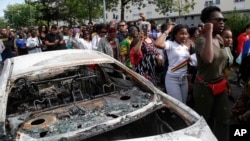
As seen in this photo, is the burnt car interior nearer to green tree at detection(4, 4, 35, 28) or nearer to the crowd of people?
the crowd of people

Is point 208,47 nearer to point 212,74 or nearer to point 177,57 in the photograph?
point 212,74

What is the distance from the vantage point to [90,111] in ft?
9.92

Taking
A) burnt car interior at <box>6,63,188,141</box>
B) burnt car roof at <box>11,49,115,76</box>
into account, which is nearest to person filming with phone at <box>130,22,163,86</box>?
burnt car interior at <box>6,63,188,141</box>

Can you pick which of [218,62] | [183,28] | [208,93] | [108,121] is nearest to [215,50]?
[218,62]

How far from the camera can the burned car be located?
260 cm

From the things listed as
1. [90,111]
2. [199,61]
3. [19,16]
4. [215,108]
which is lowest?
[215,108]

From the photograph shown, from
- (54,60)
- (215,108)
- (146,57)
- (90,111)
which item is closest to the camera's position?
(90,111)

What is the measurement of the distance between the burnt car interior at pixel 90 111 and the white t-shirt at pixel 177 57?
0.66 m

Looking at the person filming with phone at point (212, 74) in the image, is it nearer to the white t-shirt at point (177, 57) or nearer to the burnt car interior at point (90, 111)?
the burnt car interior at point (90, 111)

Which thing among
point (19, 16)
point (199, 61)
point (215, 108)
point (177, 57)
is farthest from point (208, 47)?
point (19, 16)

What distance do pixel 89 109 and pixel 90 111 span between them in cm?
7

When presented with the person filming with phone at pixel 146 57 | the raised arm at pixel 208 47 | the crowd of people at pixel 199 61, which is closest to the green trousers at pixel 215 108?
the crowd of people at pixel 199 61

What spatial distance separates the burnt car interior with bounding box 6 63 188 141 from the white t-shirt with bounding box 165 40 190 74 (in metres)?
0.66

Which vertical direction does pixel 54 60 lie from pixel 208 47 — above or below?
below
